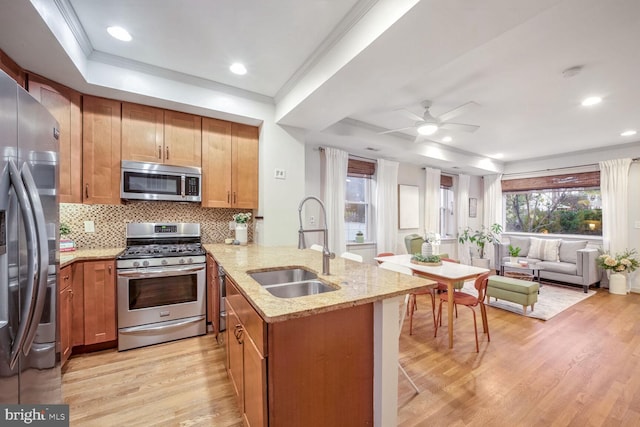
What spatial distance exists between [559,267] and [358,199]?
13.0 ft

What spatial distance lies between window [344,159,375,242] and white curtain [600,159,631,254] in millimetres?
4470

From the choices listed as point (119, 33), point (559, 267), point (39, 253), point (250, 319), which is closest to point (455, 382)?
point (250, 319)

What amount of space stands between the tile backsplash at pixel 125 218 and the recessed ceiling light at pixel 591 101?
15.0 feet

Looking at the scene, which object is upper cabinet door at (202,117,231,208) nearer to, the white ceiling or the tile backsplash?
the tile backsplash

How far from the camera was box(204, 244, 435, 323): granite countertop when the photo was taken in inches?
42.8

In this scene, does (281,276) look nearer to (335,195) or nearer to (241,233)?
(241,233)

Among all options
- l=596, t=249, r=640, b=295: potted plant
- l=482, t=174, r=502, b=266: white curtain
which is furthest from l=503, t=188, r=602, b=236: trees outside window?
l=596, t=249, r=640, b=295: potted plant

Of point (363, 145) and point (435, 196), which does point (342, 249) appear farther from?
point (435, 196)

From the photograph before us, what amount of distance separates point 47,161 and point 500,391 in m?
3.19

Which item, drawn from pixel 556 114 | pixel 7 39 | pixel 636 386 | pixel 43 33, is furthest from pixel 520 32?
pixel 7 39

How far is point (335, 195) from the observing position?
14.1ft

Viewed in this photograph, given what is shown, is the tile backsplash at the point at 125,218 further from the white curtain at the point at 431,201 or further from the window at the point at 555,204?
the window at the point at 555,204

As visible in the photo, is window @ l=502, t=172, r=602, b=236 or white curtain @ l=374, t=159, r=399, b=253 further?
window @ l=502, t=172, r=602, b=236

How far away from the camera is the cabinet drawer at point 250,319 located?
1112mm
